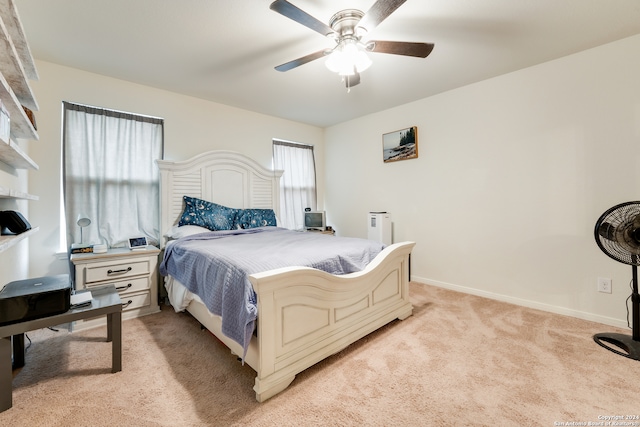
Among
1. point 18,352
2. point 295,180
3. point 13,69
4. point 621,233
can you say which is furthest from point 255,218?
point 621,233

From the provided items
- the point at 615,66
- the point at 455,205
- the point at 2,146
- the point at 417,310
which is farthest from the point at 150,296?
the point at 615,66

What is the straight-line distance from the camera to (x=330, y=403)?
1400mm

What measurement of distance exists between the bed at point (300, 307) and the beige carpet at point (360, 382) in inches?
4.8

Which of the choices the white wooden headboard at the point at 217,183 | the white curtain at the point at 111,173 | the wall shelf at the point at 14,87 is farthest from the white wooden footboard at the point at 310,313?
the white curtain at the point at 111,173

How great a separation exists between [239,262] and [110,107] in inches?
94.3

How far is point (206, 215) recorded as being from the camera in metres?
3.07

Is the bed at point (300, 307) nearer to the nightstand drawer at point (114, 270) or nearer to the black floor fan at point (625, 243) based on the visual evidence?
the nightstand drawer at point (114, 270)

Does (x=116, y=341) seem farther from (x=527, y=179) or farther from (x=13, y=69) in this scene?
(x=527, y=179)

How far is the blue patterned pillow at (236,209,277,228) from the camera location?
330 centimetres

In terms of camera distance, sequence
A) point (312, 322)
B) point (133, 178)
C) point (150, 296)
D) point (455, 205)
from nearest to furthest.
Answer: point (312, 322), point (150, 296), point (133, 178), point (455, 205)

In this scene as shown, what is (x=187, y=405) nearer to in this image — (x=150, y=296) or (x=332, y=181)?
(x=150, y=296)

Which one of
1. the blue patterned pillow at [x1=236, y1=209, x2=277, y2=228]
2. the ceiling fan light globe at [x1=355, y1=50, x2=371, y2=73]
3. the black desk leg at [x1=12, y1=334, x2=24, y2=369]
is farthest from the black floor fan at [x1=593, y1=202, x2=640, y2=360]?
the black desk leg at [x1=12, y1=334, x2=24, y2=369]

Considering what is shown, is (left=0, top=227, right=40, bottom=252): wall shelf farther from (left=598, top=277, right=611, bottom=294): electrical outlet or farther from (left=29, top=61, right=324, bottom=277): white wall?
(left=598, top=277, right=611, bottom=294): electrical outlet

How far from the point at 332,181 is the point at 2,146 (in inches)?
147
